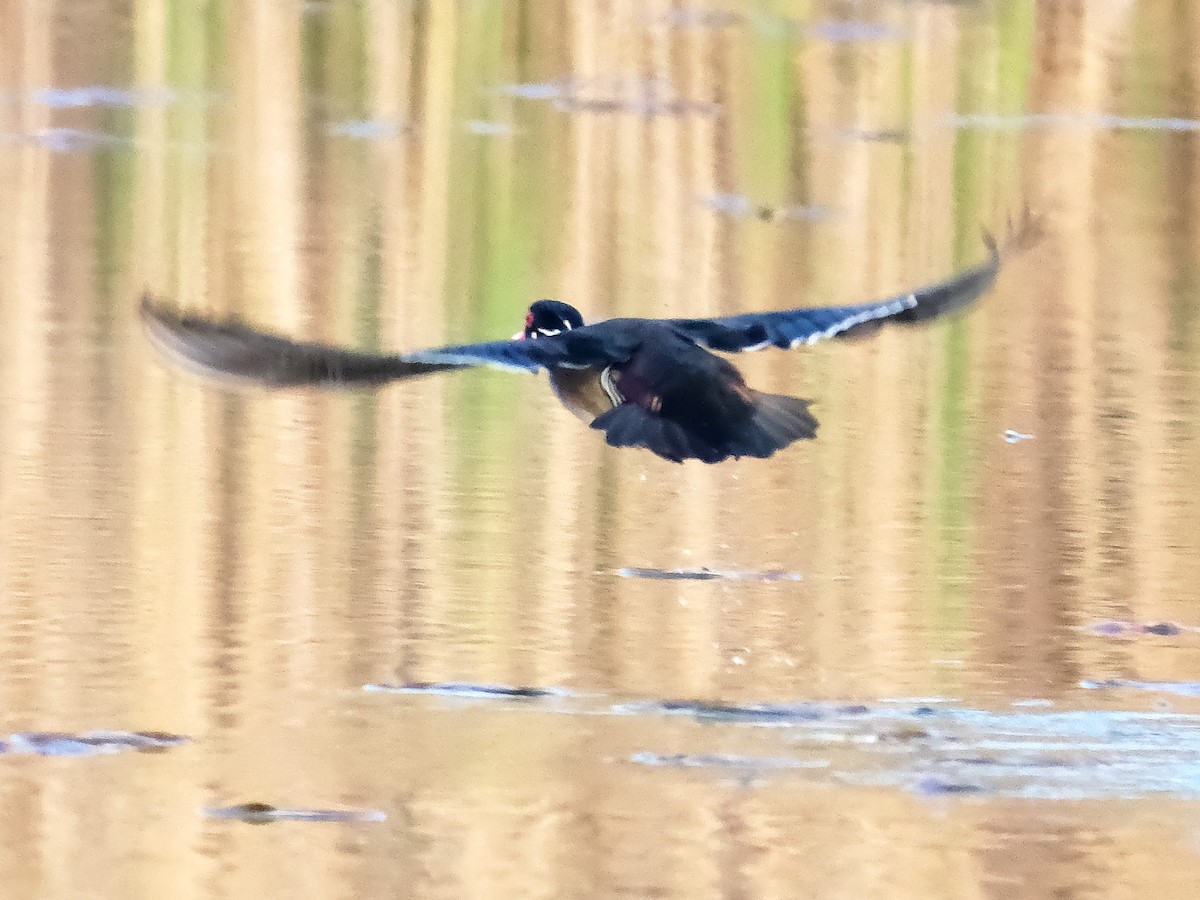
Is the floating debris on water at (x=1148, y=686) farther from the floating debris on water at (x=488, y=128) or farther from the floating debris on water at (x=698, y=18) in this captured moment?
the floating debris on water at (x=698, y=18)

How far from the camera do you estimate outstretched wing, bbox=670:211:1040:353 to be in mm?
5496

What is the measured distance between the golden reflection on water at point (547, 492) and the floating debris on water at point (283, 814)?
0.04 meters

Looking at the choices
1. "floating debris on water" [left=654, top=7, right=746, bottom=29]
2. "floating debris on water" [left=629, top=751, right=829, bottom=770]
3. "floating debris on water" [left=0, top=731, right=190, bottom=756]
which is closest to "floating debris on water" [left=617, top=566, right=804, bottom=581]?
"floating debris on water" [left=629, top=751, right=829, bottom=770]

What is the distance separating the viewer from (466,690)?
16.7ft

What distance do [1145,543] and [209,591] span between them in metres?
2.15

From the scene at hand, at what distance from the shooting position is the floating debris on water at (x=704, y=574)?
589cm

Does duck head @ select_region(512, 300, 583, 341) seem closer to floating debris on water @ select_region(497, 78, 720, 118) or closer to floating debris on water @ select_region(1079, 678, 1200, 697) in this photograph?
floating debris on water @ select_region(1079, 678, 1200, 697)

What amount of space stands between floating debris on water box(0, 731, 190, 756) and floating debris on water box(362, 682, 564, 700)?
45 cm

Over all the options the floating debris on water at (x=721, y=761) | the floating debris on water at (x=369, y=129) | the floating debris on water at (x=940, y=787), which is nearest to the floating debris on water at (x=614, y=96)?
the floating debris on water at (x=369, y=129)

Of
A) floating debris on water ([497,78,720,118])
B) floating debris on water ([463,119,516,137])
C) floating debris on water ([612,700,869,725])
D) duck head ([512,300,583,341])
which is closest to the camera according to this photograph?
floating debris on water ([612,700,869,725])

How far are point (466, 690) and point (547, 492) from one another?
4.79 feet

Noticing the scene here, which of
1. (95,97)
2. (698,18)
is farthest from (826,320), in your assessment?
(698,18)

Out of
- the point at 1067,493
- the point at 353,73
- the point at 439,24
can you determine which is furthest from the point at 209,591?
the point at 439,24

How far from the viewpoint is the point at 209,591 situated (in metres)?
5.73
